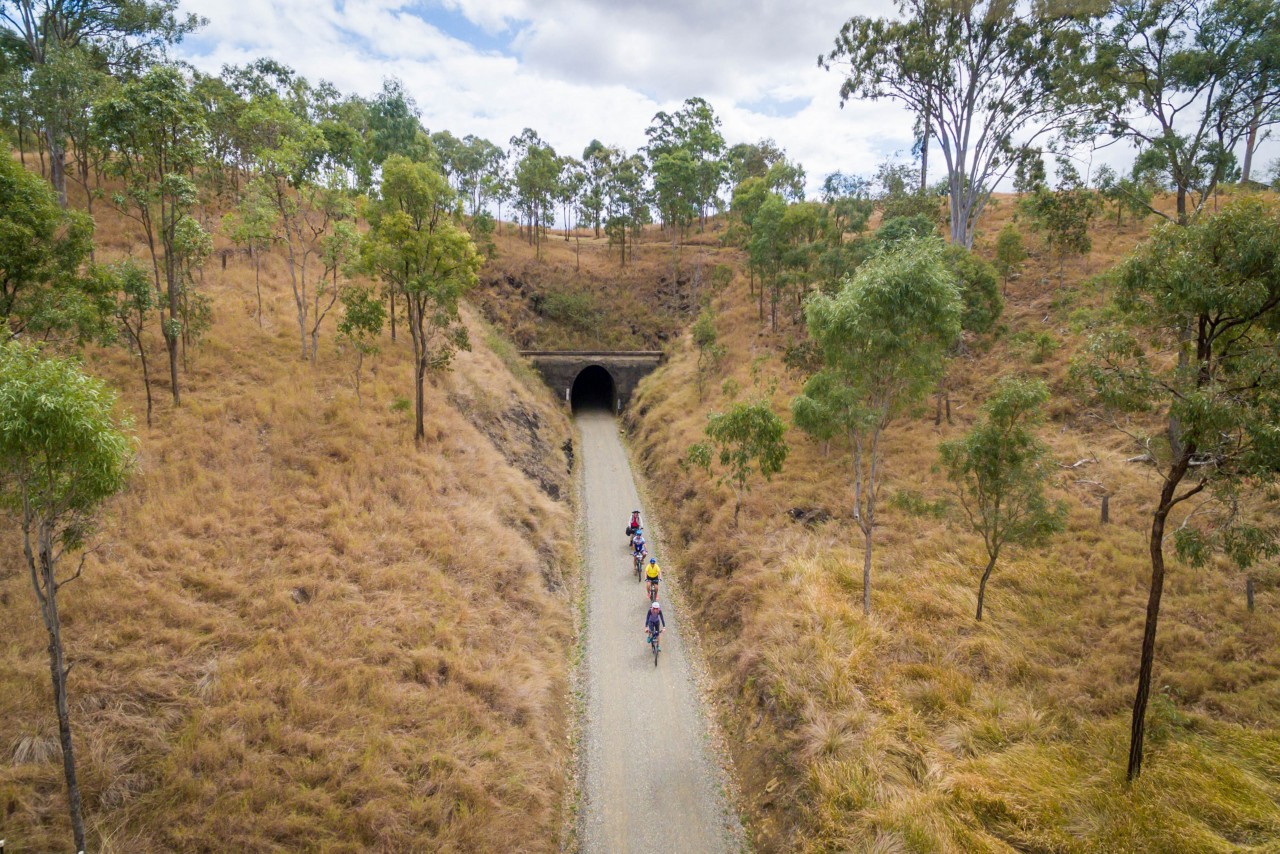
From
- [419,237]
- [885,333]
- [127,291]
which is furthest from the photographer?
[419,237]

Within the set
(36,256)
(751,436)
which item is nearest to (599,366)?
(751,436)

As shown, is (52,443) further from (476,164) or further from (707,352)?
(476,164)

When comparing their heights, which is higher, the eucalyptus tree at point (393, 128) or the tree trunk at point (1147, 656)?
the eucalyptus tree at point (393, 128)

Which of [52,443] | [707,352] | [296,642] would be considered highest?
[707,352]

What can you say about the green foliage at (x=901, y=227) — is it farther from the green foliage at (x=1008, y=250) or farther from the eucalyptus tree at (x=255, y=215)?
the eucalyptus tree at (x=255, y=215)

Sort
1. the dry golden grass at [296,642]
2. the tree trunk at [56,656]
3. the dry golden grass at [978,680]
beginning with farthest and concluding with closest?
the dry golden grass at [296,642] < the dry golden grass at [978,680] < the tree trunk at [56,656]

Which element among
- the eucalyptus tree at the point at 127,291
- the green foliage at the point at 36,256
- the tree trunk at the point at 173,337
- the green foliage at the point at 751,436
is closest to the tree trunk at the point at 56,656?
the green foliage at the point at 36,256

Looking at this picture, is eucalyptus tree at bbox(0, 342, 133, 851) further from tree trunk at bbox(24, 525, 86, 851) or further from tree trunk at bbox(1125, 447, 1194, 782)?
tree trunk at bbox(1125, 447, 1194, 782)
